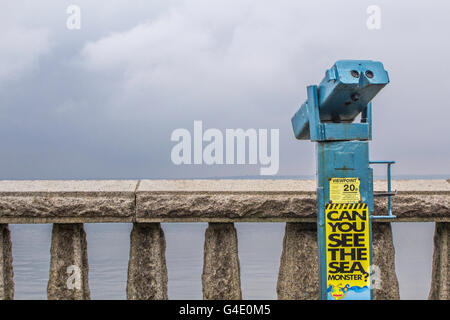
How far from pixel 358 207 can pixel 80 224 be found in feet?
7.11

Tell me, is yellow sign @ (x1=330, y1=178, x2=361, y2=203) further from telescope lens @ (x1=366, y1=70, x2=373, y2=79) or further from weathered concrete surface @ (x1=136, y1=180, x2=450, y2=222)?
telescope lens @ (x1=366, y1=70, x2=373, y2=79)

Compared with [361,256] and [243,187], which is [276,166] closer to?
[243,187]

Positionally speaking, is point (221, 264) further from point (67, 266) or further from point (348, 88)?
point (348, 88)

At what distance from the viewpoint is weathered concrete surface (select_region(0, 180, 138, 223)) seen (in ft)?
16.2

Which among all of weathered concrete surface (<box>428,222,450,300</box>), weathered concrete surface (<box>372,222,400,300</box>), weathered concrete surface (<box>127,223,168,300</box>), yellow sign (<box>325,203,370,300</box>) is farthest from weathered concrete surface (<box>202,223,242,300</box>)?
weathered concrete surface (<box>428,222,450,300</box>)

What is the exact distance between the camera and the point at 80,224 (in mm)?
5066

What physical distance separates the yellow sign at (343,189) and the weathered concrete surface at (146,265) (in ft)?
4.75

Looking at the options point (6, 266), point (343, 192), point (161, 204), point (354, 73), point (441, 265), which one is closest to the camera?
point (354, 73)

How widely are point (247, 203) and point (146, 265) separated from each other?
0.93 m

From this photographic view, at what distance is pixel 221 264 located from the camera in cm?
500

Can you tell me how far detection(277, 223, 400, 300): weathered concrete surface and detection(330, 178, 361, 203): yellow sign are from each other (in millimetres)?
606

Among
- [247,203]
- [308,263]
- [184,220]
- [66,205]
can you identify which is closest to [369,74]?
[247,203]
